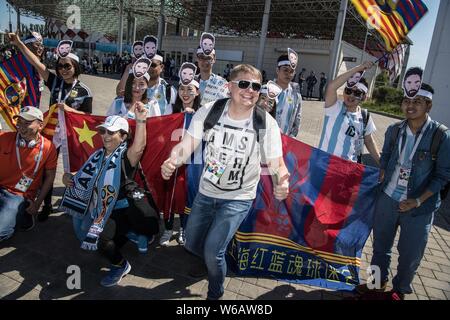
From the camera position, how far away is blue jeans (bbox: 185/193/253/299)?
9.00ft

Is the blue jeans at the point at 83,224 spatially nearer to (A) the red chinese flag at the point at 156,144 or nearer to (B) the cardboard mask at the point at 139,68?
(A) the red chinese flag at the point at 156,144

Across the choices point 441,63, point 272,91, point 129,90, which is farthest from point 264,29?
point 129,90

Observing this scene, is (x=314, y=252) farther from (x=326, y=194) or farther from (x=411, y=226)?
(x=411, y=226)

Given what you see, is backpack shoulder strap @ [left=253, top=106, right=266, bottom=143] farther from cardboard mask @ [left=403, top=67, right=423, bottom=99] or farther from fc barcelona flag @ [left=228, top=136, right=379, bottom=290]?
cardboard mask @ [left=403, top=67, right=423, bottom=99]

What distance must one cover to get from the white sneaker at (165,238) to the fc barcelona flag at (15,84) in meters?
2.77

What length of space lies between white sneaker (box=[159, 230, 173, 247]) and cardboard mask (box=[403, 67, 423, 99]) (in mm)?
3027

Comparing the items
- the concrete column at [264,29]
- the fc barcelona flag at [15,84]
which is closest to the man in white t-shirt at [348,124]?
the fc barcelona flag at [15,84]

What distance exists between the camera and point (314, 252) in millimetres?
3564

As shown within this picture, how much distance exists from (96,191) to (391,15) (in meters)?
3.68

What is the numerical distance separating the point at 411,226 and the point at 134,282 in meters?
2.71

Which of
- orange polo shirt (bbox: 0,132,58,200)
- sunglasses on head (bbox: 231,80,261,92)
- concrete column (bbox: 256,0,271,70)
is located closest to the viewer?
sunglasses on head (bbox: 231,80,261,92)

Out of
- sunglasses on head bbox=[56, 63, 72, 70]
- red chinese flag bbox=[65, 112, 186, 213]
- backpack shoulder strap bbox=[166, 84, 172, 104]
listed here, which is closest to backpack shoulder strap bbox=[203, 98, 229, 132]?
red chinese flag bbox=[65, 112, 186, 213]

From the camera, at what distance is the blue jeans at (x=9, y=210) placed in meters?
A: 3.65
